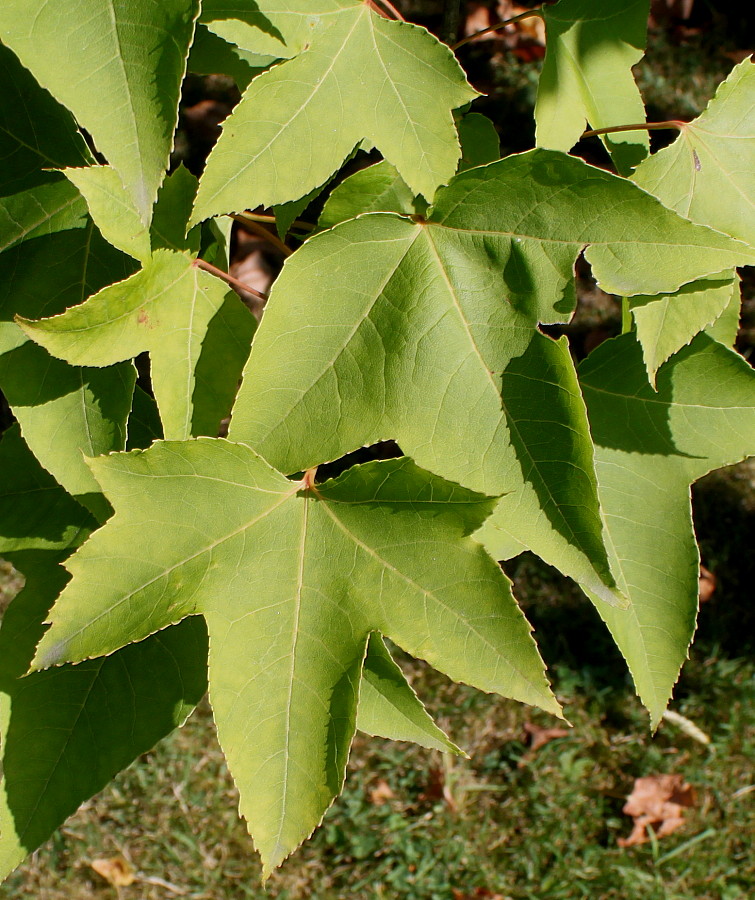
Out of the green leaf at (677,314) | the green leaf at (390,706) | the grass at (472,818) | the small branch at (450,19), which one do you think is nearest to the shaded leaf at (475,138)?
the small branch at (450,19)

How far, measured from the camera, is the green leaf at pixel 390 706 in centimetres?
104

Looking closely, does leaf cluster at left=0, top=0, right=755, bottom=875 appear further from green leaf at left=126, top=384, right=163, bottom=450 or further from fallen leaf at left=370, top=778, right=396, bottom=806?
fallen leaf at left=370, top=778, right=396, bottom=806

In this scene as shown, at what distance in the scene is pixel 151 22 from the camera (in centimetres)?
72

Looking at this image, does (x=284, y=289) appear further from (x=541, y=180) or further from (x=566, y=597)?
(x=566, y=597)

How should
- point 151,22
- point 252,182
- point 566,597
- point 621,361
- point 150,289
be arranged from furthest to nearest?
Answer: point 566,597 → point 621,361 → point 150,289 → point 252,182 → point 151,22

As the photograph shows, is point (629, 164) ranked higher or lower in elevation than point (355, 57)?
lower

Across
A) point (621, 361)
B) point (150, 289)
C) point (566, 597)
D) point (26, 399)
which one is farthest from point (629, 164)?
point (566, 597)

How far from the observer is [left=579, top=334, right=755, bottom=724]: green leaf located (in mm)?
1119

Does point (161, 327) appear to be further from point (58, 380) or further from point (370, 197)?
point (370, 197)

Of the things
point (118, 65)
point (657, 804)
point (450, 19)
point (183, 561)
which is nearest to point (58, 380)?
point (183, 561)

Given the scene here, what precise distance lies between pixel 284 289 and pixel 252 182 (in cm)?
11

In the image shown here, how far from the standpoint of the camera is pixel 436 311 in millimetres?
904

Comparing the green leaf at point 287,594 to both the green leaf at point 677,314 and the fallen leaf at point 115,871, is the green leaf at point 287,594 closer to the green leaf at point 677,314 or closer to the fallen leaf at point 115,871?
the green leaf at point 677,314

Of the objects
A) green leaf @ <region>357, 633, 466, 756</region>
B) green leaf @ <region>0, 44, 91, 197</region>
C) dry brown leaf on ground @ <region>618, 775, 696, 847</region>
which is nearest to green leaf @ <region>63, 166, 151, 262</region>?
green leaf @ <region>0, 44, 91, 197</region>
